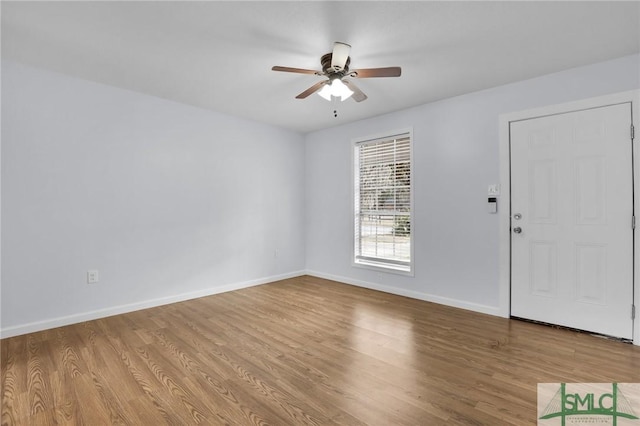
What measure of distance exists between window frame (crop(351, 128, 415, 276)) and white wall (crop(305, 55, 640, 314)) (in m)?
0.07

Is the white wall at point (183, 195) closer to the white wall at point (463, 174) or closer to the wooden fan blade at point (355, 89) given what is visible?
the white wall at point (463, 174)

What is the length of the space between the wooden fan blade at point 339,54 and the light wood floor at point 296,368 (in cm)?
231

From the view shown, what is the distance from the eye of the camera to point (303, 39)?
2.40 metres

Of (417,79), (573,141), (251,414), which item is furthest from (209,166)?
(573,141)

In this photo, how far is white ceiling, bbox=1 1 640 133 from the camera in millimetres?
2066

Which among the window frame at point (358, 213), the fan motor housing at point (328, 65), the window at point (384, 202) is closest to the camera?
the fan motor housing at point (328, 65)

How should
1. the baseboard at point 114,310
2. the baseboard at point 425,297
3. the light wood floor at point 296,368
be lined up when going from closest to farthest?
the light wood floor at point 296,368
the baseboard at point 114,310
the baseboard at point 425,297

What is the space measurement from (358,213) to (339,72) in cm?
258

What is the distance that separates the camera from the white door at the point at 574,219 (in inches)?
106

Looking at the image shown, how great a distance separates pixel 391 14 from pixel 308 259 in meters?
4.08

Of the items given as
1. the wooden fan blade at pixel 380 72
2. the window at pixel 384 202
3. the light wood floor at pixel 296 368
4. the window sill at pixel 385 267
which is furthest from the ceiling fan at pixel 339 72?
the window sill at pixel 385 267

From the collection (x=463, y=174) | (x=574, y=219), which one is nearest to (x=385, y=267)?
(x=463, y=174)

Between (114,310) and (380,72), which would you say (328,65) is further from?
(114,310)

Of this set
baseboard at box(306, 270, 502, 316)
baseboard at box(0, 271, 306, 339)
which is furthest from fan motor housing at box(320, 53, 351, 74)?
baseboard at box(0, 271, 306, 339)
